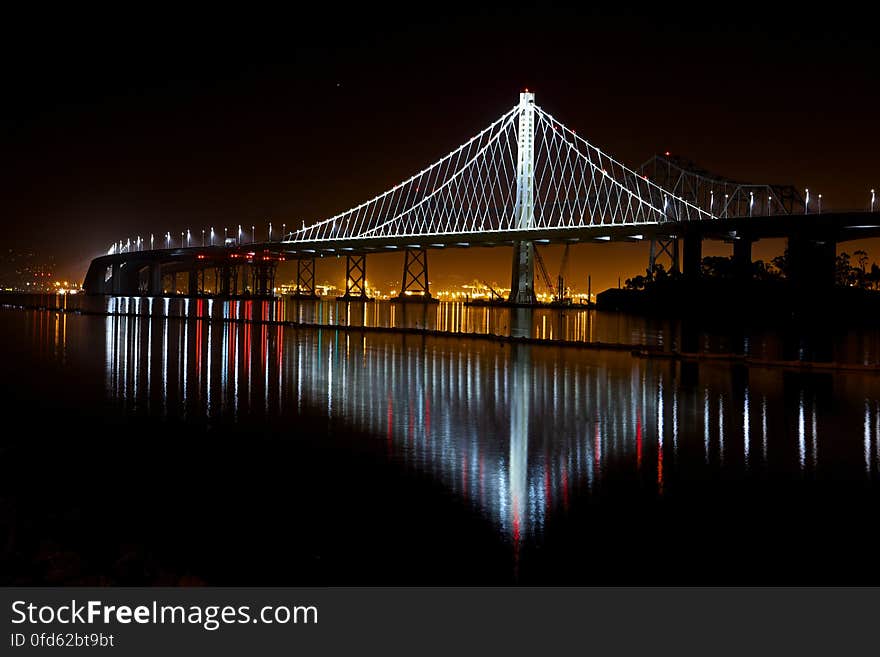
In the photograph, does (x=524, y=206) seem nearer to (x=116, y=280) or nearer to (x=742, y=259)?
(x=742, y=259)

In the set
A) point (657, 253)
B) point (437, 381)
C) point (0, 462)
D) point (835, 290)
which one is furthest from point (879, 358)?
point (657, 253)

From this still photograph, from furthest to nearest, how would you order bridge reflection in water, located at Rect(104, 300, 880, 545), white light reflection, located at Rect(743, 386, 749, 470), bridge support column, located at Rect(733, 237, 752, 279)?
bridge support column, located at Rect(733, 237, 752, 279) → white light reflection, located at Rect(743, 386, 749, 470) → bridge reflection in water, located at Rect(104, 300, 880, 545)

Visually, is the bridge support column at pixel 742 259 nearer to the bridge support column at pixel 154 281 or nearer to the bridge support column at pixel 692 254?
the bridge support column at pixel 692 254

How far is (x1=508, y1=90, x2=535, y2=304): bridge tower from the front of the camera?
187 feet

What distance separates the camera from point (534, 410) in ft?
35.8

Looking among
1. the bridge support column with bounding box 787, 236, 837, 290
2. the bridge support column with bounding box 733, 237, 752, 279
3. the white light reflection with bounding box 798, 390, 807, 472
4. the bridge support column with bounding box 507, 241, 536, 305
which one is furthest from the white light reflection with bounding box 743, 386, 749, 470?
the bridge support column with bounding box 507, 241, 536, 305

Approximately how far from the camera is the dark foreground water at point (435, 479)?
200 inches

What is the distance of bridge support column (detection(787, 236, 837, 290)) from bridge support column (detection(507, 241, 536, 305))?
17497 millimetres

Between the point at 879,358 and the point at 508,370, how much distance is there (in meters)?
9.59

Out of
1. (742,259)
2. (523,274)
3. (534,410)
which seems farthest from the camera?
(523,274)

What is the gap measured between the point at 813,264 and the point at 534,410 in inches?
1561

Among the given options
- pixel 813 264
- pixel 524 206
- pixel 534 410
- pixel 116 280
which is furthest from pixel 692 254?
pixel 116 280

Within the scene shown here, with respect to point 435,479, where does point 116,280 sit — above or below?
above

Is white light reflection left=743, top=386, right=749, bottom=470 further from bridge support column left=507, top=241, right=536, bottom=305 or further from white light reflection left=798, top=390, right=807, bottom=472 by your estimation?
bridge support column left=507, top=241, right=536, bottom=305
